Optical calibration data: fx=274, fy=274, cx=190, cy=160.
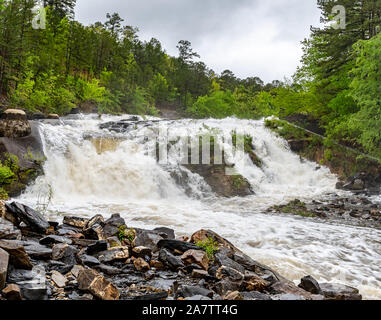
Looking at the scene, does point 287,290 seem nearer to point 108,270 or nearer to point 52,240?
point 108,270

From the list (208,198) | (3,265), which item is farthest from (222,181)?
(3,265)

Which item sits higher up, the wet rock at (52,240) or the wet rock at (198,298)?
the wet rock at (52,240)

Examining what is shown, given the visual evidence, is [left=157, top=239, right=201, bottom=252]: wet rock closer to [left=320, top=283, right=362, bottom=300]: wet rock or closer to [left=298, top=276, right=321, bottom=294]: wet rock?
[left=298, top=276, right=321, bottom=294]: wet rock

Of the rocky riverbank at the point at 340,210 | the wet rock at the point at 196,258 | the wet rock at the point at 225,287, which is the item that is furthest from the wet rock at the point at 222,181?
the wet rock at the point at 225,287

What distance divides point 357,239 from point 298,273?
3089 mm

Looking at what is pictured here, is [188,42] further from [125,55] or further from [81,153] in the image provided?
[81,153]

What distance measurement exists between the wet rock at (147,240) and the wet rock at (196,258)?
24.9 inches

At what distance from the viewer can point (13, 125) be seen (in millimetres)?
10406

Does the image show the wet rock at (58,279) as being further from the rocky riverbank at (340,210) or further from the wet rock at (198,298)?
the rocky riverbank at (340,210)

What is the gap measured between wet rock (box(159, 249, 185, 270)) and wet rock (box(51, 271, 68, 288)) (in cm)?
134

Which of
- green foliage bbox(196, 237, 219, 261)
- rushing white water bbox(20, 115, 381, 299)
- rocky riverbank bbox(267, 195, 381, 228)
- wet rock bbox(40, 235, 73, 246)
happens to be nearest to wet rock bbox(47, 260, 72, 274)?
wet rock bbox(40, 235, 73, 246)

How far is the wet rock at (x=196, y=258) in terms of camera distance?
3.80m

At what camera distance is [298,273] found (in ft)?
15.2

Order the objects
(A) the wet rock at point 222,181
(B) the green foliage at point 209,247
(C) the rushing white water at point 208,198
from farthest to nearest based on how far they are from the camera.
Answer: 1. (A) the wet rock at point 222,181
2. (C) the rushing white water at point 208,198
3. (B) the green foliage at point 209,247
